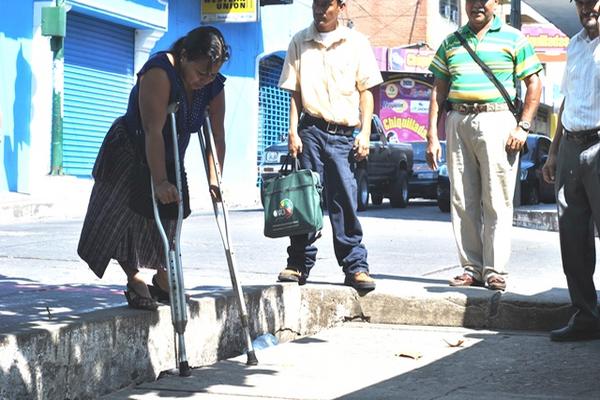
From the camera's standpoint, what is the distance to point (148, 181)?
590 cm

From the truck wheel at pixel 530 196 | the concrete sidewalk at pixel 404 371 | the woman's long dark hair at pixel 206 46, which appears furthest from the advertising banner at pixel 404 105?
the woman's long dark hair at pixel 206 46

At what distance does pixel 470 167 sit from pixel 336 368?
7.00 feet

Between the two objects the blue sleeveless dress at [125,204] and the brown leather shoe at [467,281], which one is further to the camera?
the brown leather shoe at [467,281]

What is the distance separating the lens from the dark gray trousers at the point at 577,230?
21.5 feet

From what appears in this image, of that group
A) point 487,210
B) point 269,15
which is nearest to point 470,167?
point 487,210

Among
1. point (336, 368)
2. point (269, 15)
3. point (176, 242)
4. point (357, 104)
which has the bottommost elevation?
point (336, 368)

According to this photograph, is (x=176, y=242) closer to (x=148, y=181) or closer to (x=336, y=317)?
(x=148, y=181)

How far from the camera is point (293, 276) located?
7.59 m

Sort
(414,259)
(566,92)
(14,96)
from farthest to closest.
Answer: (14,96), (414,259), (566,92)

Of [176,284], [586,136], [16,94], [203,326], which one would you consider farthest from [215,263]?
[16,94]

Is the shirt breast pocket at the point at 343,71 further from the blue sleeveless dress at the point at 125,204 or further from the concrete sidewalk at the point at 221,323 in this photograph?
the blue sleeveless dress at the point at 125,204

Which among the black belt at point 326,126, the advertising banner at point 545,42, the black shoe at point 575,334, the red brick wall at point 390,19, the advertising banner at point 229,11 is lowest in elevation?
the black shoe at point 575,334

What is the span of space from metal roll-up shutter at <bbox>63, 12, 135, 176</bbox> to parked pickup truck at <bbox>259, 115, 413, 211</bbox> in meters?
3.01

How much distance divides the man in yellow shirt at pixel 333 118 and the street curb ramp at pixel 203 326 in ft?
0.63
